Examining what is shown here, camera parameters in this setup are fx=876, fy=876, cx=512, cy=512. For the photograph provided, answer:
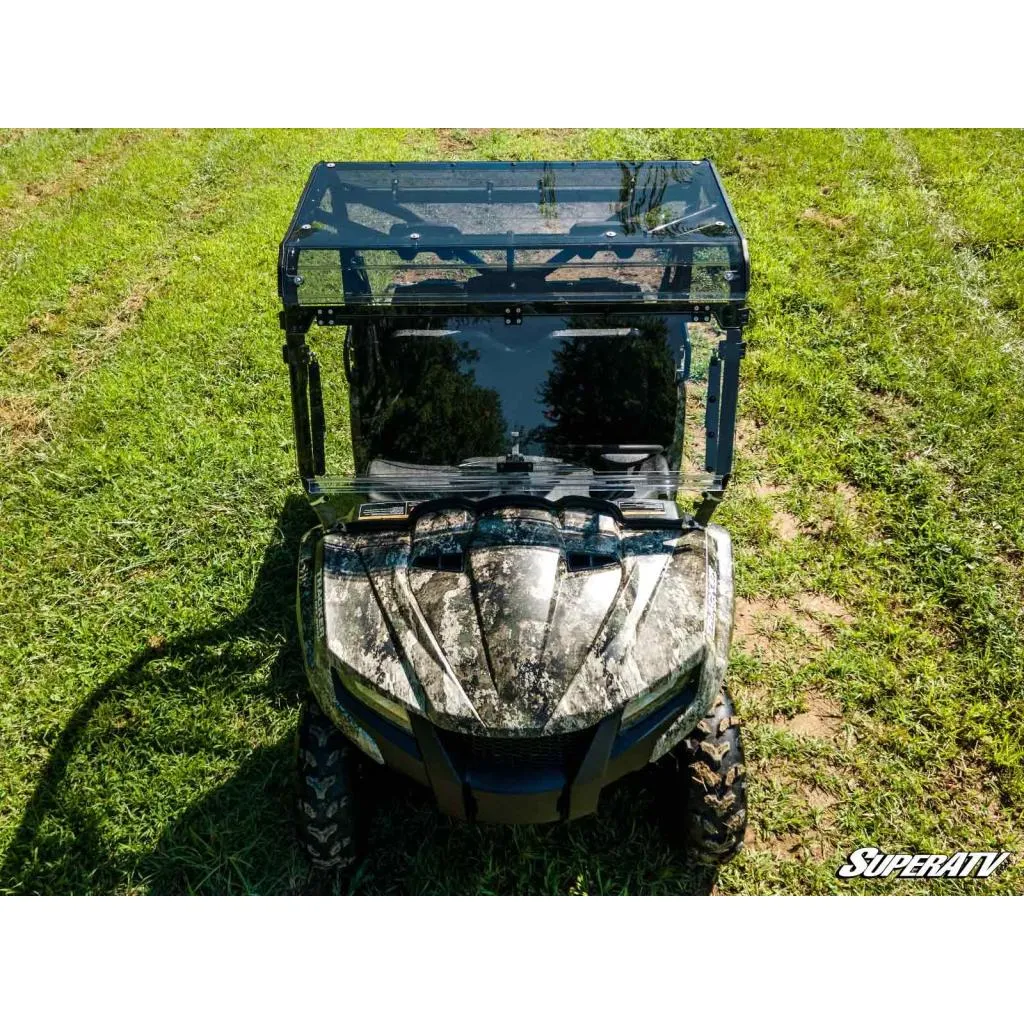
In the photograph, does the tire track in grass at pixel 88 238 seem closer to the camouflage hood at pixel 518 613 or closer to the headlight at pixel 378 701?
the camouflage hood at pixel 518 613

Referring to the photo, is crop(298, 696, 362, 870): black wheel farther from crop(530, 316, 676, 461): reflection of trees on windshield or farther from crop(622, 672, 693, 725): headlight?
crop(530, 316, 676, 461): reflection of trees on windshield

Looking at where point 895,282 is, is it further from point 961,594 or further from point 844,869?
point 844,869

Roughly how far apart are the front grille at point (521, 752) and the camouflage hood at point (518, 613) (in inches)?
4.8

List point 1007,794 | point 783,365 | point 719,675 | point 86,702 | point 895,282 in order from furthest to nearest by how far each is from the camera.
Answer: point 895,282
point 783,365
point 86,702
point 1007,794
point 719,675

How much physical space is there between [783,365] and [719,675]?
3461mm

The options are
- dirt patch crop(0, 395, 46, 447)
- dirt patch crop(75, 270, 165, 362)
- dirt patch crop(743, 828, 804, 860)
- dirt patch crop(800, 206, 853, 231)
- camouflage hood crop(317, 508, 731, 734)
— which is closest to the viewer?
camouflage hood crop(317, 508, 731, 734)

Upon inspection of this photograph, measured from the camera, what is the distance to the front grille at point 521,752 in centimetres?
257

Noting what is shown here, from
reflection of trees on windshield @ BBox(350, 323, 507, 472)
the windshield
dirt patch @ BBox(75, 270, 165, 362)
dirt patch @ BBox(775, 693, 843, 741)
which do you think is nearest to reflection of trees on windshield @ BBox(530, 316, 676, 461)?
the windshield

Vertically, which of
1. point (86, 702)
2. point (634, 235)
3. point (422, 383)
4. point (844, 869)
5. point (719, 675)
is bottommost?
point (844, 869)

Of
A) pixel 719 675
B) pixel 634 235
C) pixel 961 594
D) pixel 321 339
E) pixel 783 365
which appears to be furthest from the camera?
pixel 783 365

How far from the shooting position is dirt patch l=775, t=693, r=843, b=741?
371cm

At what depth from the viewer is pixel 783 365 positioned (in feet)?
18.7

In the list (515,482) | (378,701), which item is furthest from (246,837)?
(515,482)

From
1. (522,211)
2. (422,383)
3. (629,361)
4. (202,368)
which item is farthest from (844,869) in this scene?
(202,368)
